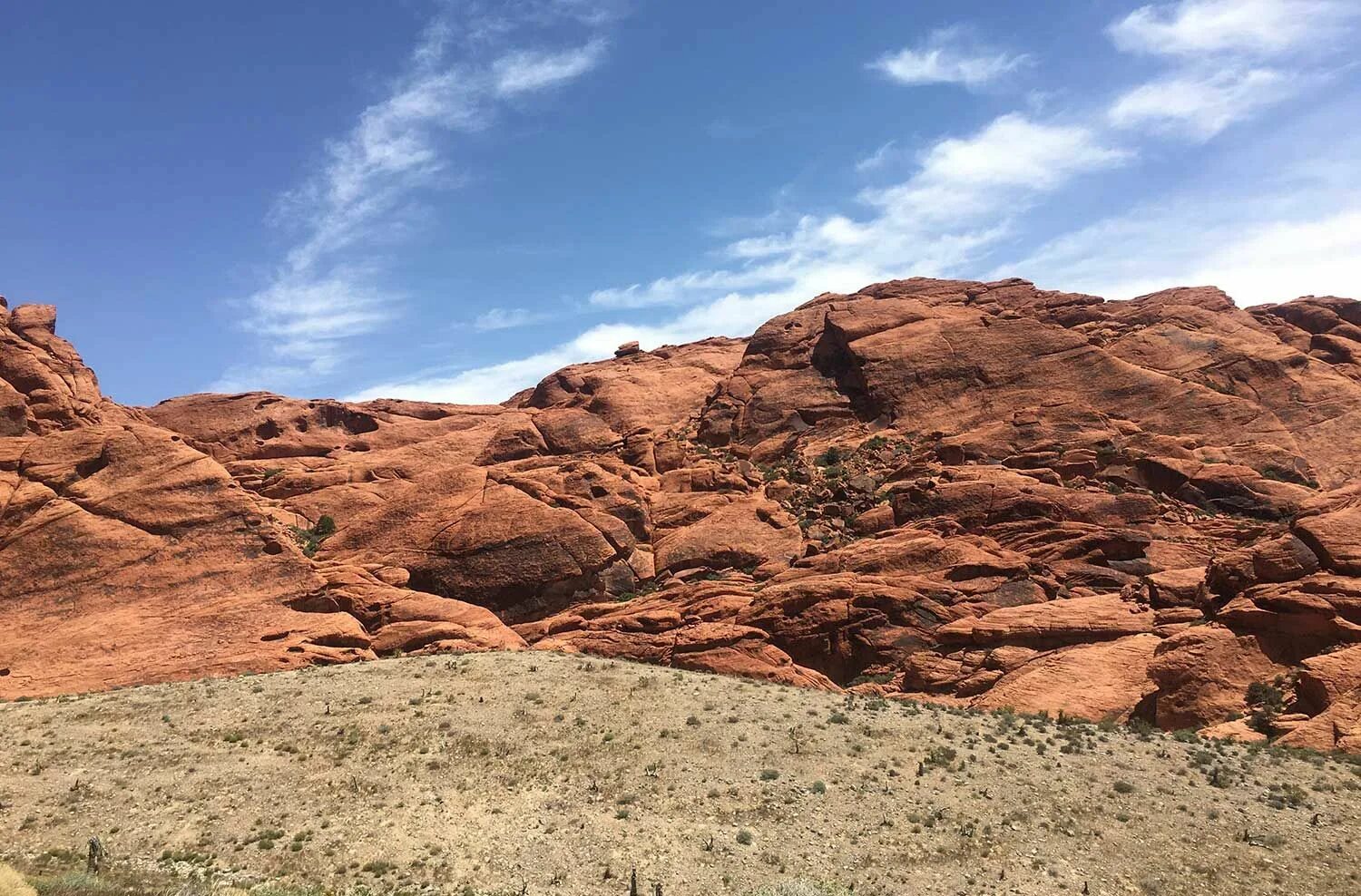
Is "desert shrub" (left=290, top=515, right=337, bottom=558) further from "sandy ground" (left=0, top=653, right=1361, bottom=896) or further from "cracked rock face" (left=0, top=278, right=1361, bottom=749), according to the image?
"sandy ground" (left=0, top=653, right=1361, bottom=896)

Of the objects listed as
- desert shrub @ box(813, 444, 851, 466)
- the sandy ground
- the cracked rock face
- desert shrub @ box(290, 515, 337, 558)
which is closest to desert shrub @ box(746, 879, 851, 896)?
the sandy ground

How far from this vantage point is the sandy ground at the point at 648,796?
19047 millimetres

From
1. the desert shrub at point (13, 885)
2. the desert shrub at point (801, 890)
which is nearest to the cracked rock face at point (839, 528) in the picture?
the desert shrub at point (801, 890)

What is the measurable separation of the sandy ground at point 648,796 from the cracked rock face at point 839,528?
4462 millimetres

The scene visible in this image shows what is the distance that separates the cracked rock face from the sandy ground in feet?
14.6

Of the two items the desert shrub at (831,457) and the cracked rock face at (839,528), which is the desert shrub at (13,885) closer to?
the cracked rock face at (839,528)

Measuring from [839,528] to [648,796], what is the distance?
21.4 metres

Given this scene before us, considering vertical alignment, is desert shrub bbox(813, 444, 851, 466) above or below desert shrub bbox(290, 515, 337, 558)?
below

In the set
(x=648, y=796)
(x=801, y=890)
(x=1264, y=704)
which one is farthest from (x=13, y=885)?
(x=1264, y=704)

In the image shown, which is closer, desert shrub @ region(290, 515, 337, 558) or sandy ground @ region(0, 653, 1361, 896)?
sandy ground @ region(0, 653, 1361, 896)

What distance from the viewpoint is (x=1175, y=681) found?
26.8 meters

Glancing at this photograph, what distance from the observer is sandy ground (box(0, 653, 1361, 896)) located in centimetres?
1905

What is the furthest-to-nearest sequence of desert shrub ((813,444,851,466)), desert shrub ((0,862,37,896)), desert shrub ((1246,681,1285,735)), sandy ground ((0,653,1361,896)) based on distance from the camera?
desert shrub ((813,444,851,466)), desert shrub ((1246,681,1285,735)), sandy ground ((0,653,1361,896)), desert shrub ((0,862,37,896))

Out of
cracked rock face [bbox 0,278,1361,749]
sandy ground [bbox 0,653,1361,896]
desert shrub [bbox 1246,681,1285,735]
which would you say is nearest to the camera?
sandy ground [bbox 0,653,1361,896]
